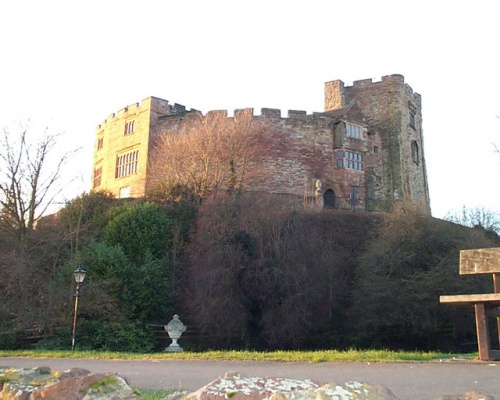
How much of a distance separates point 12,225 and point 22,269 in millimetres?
4017

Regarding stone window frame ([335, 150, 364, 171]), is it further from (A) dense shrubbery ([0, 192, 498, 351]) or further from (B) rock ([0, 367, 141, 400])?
(B) rock ([0, 367, 141, 400])

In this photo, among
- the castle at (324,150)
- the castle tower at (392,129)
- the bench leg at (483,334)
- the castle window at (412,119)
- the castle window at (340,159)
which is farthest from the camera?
the castle window at (412,119)

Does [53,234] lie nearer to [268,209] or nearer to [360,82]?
[268,209]

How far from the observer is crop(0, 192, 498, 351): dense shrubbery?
927 inches

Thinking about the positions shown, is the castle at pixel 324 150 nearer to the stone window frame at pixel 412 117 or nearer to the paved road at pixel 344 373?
the stone window frame at pixel 412 117

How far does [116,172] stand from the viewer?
42.5 m

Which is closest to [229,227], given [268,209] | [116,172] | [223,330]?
[268,209]

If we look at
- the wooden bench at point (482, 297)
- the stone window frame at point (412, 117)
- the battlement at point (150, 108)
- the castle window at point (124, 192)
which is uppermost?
the stone window frame at point (412, 117)

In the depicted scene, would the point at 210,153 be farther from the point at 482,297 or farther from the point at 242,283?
the point at 482,297

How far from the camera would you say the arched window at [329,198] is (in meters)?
38.8

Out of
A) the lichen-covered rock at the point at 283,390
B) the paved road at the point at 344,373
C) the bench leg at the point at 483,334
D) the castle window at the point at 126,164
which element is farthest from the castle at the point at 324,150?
the lichen-covered rock at the point at 283,390

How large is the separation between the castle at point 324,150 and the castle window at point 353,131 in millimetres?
28

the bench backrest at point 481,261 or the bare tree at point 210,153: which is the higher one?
the bare tree at point 210,153

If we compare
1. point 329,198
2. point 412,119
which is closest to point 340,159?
point 329,198
